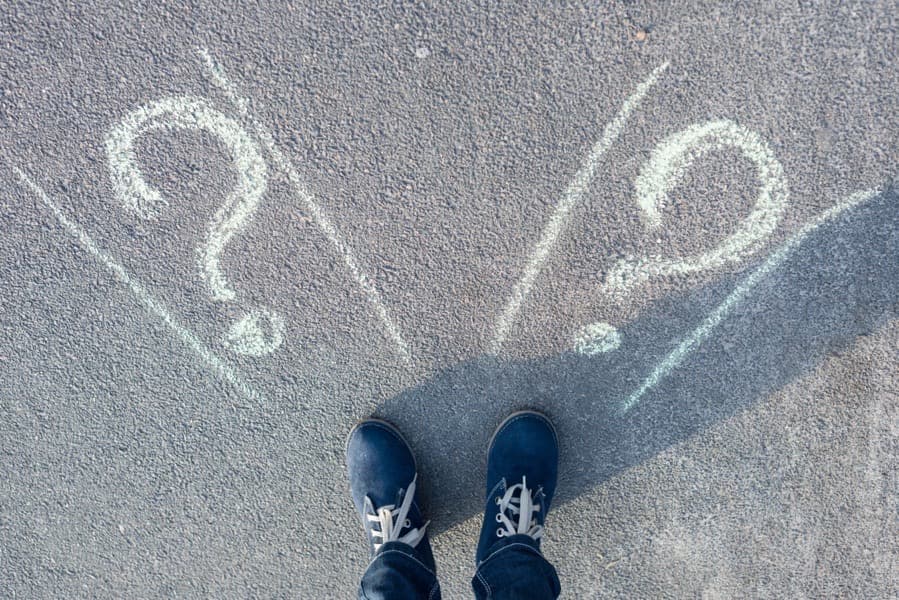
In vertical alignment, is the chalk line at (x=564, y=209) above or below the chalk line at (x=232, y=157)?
below

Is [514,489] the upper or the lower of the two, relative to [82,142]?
lower

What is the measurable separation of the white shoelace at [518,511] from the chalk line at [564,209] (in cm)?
57

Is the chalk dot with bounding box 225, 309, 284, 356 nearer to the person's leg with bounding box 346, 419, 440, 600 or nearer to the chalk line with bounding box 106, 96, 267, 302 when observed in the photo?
the chalk line with bounding box 106, 96, 267, 302

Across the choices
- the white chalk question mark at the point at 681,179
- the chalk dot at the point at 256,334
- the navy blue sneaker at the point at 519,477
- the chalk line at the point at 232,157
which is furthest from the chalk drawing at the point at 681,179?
the chalk line at the point at 232,157

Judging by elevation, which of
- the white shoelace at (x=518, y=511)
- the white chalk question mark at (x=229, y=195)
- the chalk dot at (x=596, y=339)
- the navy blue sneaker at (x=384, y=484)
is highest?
the white chalk question mark at (x=229, y=195)

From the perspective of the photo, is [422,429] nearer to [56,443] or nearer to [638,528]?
[638,528]

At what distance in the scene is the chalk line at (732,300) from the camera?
188 centimetres

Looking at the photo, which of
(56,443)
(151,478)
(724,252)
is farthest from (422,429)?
(56,443)

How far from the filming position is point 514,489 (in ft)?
6.72

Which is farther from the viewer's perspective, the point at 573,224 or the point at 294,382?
the point at 294,382

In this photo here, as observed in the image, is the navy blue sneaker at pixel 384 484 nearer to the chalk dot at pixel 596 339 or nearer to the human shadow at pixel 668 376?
the human shadow at pixel 668 376

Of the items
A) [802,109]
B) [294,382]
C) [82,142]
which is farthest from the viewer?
[294,382]

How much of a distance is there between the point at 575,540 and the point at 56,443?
229 cm

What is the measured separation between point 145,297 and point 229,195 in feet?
1.83
